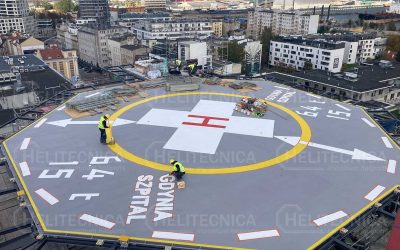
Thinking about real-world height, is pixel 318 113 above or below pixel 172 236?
above

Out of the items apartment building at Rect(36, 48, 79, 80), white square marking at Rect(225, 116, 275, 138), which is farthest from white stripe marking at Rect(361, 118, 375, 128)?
apartment building at Rect(36, 48, 79, 80)

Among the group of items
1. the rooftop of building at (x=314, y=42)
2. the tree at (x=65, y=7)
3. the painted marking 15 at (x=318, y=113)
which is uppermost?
the tree at (x=65, y=7)

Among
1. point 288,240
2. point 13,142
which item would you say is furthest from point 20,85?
point 288,240

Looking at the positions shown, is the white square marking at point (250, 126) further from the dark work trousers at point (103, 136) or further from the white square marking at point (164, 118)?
the dark work trousers at point (103, 136)

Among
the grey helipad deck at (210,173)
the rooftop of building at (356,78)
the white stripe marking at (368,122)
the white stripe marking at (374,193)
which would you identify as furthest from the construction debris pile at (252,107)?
the rooftop of building at (356,78)

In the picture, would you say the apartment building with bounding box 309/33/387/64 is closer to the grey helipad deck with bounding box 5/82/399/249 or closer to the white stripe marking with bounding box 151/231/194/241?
the grey helipad deck with bounding box 5/82/399/249

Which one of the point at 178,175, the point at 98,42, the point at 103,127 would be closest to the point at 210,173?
the point at 178,175

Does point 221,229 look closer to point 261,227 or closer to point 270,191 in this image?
point 261,227

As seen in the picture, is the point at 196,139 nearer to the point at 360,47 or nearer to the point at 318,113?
the point at 318,113
